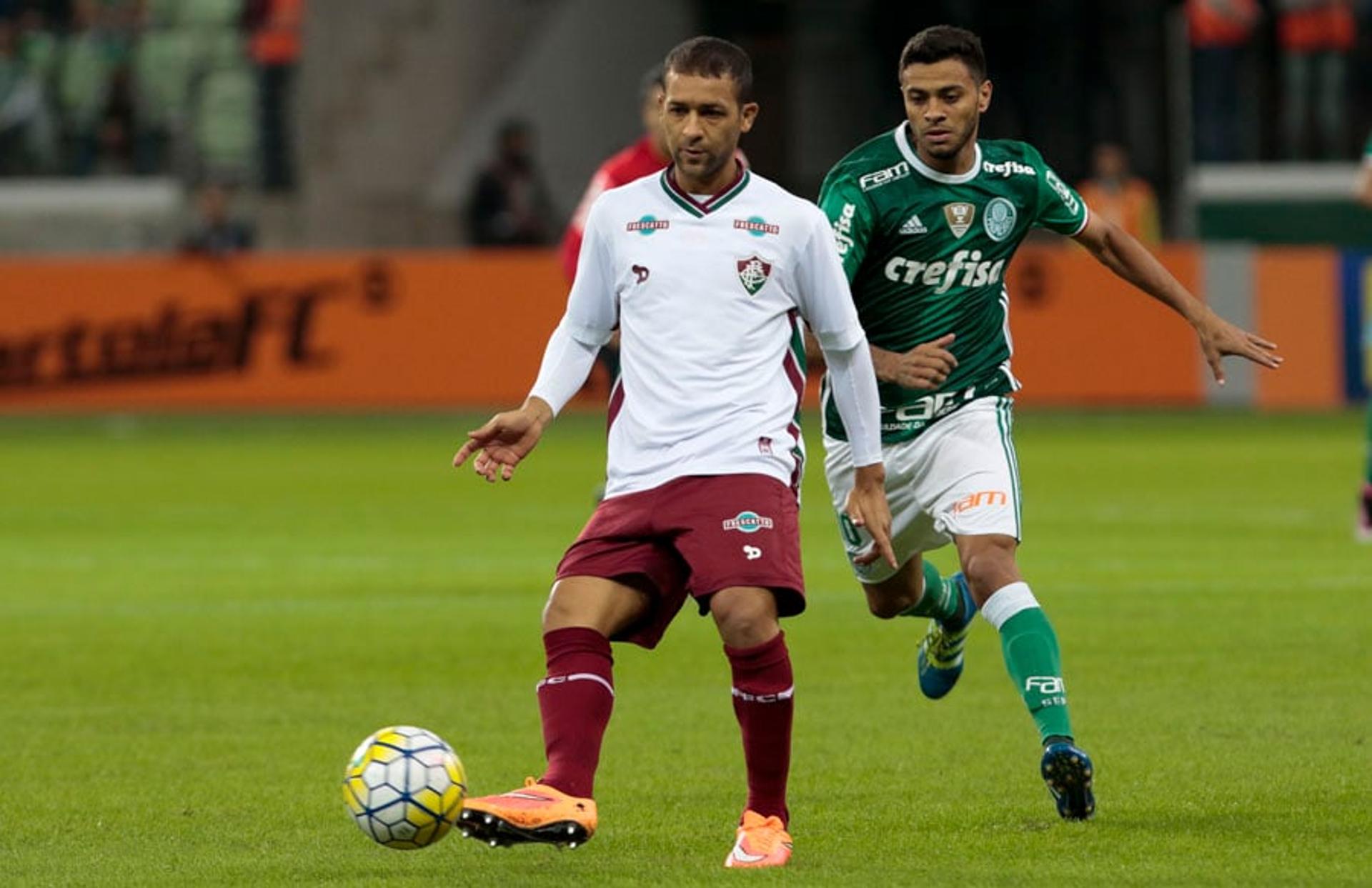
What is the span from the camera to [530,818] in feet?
19.3

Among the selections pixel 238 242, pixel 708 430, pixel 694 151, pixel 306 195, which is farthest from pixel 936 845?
pixel 306 195

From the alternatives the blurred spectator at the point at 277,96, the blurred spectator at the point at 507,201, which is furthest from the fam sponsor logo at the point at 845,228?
the blurred spectator at the point at 277,96

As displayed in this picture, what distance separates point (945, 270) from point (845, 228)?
342 mm

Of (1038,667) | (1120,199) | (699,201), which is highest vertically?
(699,201)

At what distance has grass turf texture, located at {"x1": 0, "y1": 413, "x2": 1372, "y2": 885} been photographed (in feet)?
20.8

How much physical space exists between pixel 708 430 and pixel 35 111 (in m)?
25.8

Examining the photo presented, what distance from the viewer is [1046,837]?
6.42m

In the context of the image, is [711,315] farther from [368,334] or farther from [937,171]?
[368,334]

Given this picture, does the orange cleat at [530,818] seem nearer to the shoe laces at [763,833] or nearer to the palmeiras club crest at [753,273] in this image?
the shoe laces at [763,833]

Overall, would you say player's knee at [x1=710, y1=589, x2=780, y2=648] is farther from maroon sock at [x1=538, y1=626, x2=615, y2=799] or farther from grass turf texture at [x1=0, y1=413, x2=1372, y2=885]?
grass turf texture at [x1=0, y1=413, x2=1372, y2=885]

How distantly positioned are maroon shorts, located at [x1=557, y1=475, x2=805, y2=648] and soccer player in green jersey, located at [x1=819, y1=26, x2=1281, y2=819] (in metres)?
1.04

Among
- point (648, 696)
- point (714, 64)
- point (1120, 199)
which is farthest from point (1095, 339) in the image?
point (714, 64)

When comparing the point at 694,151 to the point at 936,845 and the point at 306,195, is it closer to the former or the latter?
the point at 936,845

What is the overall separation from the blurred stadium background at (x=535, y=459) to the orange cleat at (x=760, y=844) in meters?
0.12
